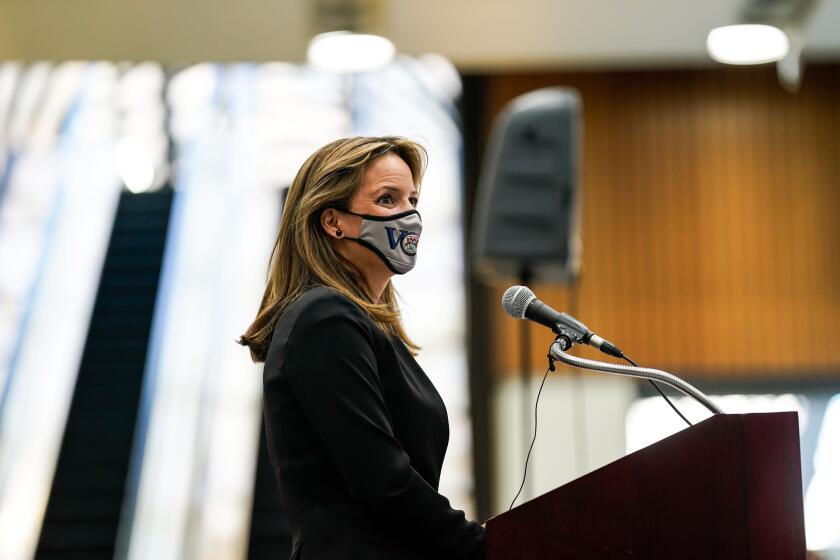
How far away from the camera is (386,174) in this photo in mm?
1780

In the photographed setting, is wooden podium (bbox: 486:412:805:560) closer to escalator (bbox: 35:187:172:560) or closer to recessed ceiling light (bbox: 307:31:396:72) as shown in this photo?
recessed ceiling light (bbox: 307:31:396:72)

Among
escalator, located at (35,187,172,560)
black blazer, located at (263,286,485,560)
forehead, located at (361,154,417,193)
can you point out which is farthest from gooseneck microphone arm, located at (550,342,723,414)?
escalator, located at (35,187,172,560)

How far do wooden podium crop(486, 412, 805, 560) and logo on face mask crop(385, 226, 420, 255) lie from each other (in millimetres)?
515

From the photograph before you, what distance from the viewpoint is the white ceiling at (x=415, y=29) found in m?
5.68

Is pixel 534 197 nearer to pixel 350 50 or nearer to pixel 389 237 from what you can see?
pixel 350 50

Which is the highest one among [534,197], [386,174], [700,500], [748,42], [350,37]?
[748,42]

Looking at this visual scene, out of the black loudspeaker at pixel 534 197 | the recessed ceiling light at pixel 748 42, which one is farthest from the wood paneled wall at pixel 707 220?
the black loudspeaker at pixel 534 197

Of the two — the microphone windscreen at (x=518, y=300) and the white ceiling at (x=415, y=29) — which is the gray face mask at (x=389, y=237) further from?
the white ceiling at (x=415, y=29)

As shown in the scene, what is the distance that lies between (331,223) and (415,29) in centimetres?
435

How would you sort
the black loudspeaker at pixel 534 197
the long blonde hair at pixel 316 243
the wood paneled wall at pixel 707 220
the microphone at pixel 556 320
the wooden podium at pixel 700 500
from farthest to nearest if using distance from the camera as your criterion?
the wood paneled wall at pixel 707 220
the black loudspeaker at pixel 534 197
the long blonde hair at pixel 316 243
the microphone at pixel 556 320
the wooden podium at pixel 700 500

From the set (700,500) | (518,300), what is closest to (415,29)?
(518,300)

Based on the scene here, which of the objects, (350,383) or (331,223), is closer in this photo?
(350,383)

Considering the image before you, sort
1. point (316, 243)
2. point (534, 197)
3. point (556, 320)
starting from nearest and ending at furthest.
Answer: point (556, 320) → point (316, 243) → point (534, 197)

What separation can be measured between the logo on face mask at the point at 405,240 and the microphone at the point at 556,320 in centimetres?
20
